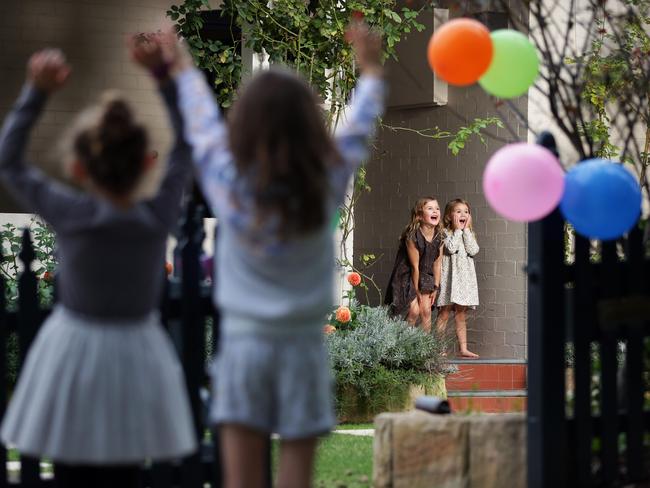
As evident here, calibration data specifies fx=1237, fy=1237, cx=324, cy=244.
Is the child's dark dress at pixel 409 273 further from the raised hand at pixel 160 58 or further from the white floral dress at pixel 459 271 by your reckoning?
the raised hand at pixel 160 58

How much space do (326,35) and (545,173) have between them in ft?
19.8

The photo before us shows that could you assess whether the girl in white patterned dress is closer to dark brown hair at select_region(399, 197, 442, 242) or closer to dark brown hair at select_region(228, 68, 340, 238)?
dark brown hair at select_region(399, 197, 442, 242)

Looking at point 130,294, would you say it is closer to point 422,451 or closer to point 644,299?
point 422,451

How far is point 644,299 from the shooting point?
5262mm

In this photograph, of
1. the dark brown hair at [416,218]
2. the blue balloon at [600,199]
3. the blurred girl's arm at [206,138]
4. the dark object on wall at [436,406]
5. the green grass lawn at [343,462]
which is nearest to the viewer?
the blurred girl's arm at [206,138]

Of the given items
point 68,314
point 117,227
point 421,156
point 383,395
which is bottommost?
point 383,395

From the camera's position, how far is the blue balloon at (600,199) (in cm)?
468

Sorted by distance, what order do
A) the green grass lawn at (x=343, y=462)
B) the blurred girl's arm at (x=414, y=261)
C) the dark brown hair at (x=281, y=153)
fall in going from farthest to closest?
the blurred girl's arm at (x=414, y=261)
the green grass lawn at (x=343, y=462)
the dark brown hair at (x=281, y=153)

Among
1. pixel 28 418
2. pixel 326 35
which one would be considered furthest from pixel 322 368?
pixel 326 35

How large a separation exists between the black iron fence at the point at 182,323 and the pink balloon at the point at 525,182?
3.88 feet

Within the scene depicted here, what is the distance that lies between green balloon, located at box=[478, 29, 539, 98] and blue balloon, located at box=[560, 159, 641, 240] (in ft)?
1.62

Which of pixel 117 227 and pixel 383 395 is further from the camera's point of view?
pixel 383 395

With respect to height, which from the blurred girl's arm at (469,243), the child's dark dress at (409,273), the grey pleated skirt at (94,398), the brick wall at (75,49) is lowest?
the grey pleated skirt at (94,398)

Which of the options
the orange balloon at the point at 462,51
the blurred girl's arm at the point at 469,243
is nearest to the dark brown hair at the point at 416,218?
the blurred girl's arm at the point at 469,243
